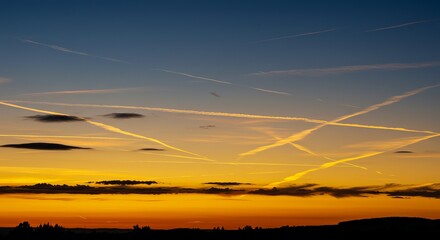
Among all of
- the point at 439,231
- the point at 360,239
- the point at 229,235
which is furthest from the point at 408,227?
the point at 229,235

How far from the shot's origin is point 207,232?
138m

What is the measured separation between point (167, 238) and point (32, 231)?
2056 centimetres

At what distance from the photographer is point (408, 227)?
12569 cm

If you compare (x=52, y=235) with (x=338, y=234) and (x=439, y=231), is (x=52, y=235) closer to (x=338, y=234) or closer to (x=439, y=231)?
(x=338, y=234)

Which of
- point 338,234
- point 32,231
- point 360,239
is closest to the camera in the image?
point 360,239

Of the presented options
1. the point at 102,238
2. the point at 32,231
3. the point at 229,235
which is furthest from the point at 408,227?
the point at 32,231

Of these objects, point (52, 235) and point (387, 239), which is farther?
point (52, 235)

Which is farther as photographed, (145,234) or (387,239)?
(145,234)

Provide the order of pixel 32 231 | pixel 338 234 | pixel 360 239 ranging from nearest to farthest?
pixel 360 239
pixel 338 234
pixel 32 231

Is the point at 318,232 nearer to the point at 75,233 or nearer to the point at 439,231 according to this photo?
the point at 439,231

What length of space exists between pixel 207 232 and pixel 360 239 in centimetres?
3080

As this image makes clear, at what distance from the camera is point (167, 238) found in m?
127

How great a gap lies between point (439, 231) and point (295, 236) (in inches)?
778

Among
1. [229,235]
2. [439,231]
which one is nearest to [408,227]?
[439,231]
